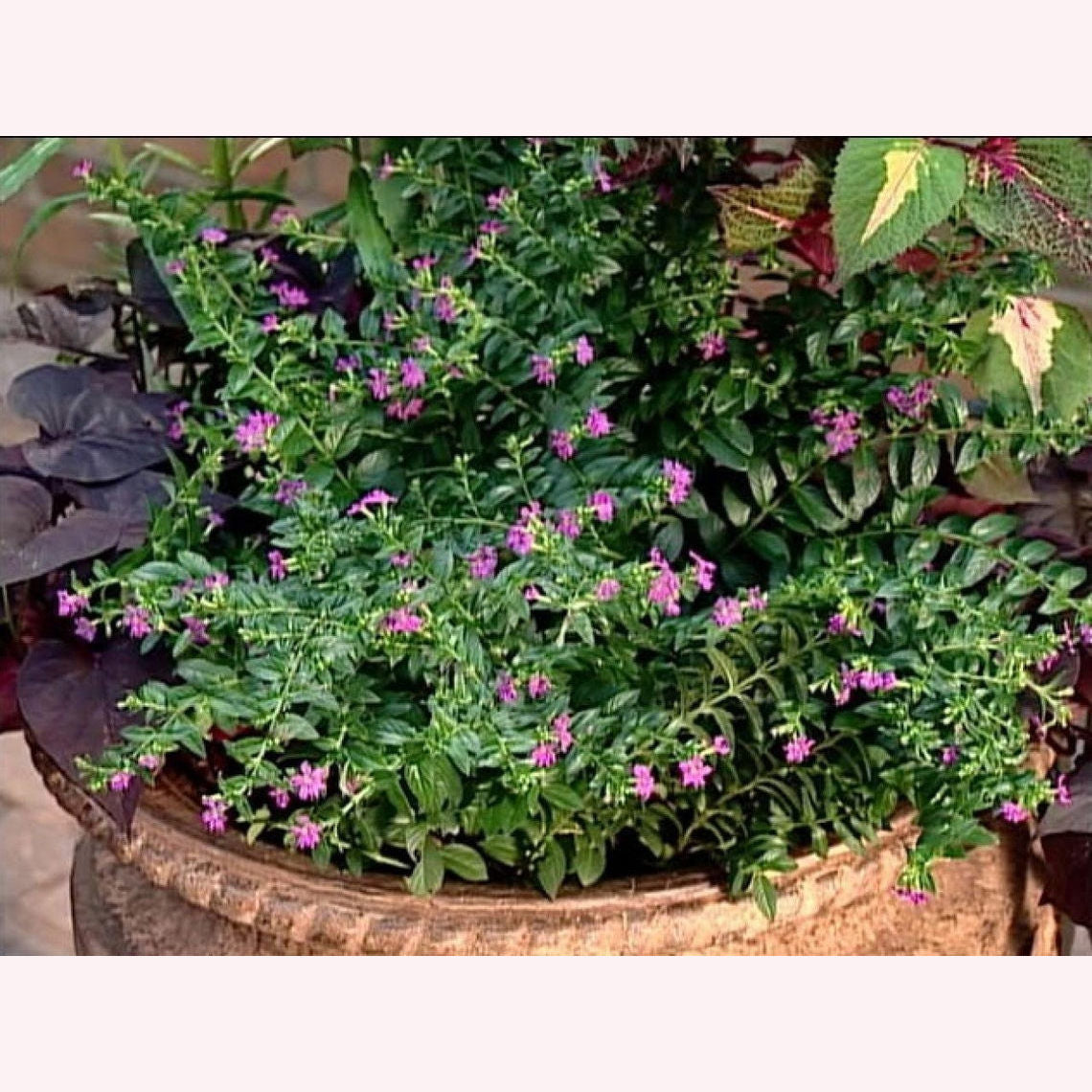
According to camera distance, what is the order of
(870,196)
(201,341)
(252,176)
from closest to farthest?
(870,196) < (201,341) < (252,176)

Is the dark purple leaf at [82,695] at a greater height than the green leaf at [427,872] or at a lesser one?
greater

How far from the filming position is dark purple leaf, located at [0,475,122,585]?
0.65m

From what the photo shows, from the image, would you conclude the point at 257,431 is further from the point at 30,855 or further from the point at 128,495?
the point at 30,855

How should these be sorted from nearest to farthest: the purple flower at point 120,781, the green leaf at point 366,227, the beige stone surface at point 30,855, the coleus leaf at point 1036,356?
the purple flower at point 120,781 → the coleus leaf at point 1036,356 → the green leaf at point 366,227 → the beige stone surface at point 30,855

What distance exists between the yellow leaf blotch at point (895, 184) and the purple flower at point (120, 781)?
0.32m

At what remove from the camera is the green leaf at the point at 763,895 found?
63 cm

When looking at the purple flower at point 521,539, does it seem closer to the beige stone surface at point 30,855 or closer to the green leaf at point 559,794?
the green leaf at point 559,794

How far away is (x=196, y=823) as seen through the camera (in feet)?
2.13

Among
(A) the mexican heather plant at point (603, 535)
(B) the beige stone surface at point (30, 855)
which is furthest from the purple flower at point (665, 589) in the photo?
(B) the beige stone surface at point (30, 855)

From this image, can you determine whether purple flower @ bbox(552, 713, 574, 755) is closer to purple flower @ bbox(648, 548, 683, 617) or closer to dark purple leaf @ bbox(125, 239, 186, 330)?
purple flower @ bbox(648, 548, 683, 617)

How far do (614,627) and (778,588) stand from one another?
0.07 metres

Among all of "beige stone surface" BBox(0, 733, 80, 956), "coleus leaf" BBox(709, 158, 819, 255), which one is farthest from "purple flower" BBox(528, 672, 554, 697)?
"beige stone surface" BBox(0, 733, 80, 956)
